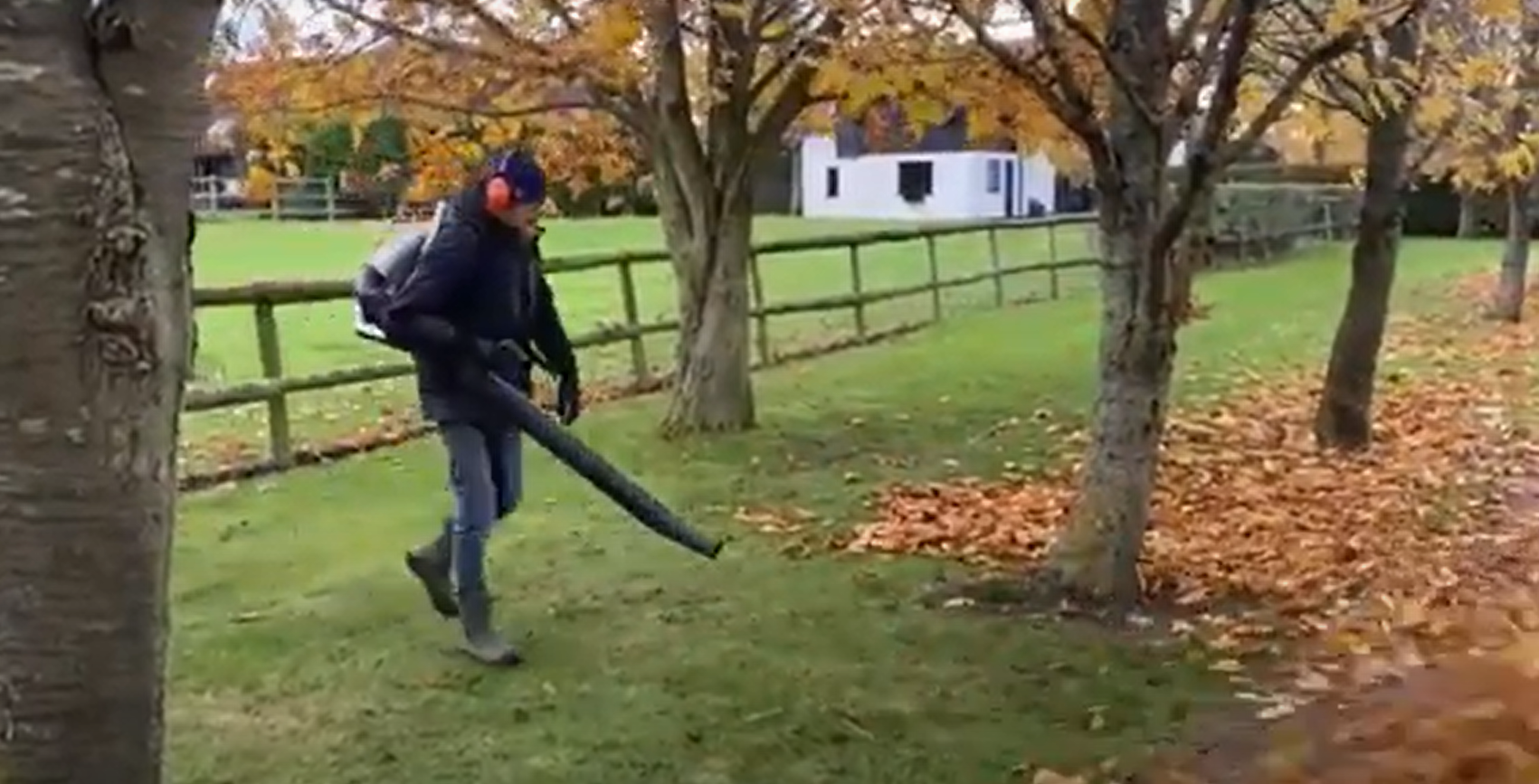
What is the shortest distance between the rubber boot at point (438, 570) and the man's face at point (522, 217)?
3.64 feet

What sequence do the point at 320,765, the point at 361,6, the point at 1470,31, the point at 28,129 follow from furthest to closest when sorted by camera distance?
1. the point at 1470,31
2. the point at 361,6
3. the point at 320,765
4. the point at 28,129

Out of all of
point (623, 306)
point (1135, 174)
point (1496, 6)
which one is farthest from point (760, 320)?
point (1135, 174)

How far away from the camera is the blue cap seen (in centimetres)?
555

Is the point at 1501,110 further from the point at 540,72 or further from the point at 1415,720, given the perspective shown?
the point at 1415,720

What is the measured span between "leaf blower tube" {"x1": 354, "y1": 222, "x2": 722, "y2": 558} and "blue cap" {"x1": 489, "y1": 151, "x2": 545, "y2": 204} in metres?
0.35

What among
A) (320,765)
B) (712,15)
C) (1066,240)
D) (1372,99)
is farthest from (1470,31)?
(1066,240)

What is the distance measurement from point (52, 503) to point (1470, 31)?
12.5 metres

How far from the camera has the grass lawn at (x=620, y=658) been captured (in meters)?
5.02

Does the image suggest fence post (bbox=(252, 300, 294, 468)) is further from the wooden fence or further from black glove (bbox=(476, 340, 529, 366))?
black glove (bbox=(476, 340, 529, 366))

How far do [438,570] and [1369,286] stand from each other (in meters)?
6.49

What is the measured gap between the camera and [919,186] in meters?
51.8

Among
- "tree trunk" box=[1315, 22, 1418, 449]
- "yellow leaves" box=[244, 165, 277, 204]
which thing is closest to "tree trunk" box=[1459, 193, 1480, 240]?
"tree trunk" box=[1315, 22, 1418, 449]

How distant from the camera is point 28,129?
111 inches

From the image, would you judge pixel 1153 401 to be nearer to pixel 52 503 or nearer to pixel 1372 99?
pixel 1372 99
